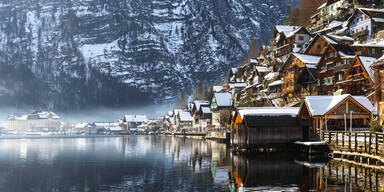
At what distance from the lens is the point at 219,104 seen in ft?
401

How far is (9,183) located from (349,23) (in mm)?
83840

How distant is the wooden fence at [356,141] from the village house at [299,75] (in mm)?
31599

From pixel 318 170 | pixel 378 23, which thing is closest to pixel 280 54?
pixel 378 23

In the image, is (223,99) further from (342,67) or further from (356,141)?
(356,141)

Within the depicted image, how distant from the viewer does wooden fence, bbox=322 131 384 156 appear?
3694 cm

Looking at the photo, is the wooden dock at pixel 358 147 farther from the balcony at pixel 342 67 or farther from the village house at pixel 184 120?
the village house at pixel 184 120

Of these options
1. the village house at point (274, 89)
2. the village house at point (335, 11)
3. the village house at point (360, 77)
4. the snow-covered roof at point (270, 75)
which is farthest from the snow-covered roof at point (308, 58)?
the village house at point (335, 11)

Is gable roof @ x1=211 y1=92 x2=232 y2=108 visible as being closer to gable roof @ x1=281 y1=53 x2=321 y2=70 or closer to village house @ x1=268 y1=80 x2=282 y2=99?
village house @ x1=268 y1=80 x2=282 y2=99

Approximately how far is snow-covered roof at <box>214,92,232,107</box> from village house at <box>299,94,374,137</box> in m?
67.8

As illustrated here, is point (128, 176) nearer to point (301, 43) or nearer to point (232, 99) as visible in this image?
point (301, 43)

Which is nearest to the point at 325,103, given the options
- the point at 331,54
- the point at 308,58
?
the point at 331,54

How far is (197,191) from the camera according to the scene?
3009cm

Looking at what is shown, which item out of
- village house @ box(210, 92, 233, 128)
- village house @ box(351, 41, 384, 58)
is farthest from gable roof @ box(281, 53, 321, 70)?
village house @ box(210, 92, 233, 128)

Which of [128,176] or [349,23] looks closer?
[128,176]
